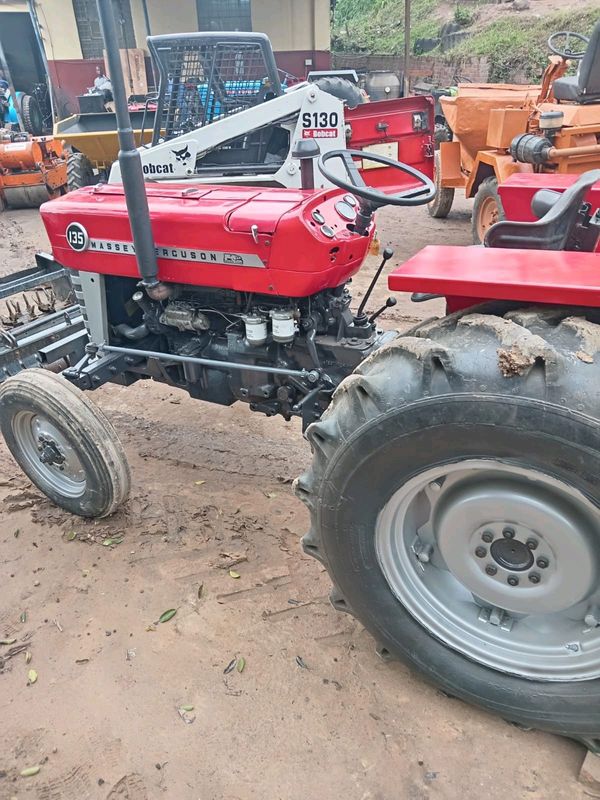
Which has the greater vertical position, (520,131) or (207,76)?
(207,76)

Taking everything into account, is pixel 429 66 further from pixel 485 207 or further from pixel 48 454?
pixel 48 454

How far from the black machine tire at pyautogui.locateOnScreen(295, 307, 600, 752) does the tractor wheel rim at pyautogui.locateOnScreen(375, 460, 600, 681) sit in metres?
0.02

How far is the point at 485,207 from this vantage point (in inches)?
248

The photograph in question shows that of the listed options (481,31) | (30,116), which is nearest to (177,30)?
(30,116)

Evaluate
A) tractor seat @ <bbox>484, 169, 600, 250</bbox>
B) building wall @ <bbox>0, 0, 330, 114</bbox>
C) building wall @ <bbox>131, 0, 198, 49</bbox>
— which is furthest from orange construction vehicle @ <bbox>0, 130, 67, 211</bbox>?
building wall @ <bbox>131, 0, 198, 49</bbox>

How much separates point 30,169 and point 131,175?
8560 millimetres

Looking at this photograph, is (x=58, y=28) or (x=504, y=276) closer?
(x=504, y=276)

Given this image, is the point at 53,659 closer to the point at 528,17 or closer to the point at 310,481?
the point at 310,481

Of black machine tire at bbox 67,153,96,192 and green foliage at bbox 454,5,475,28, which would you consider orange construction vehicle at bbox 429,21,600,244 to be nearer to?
black machine tire at bbox 67,153,96,192

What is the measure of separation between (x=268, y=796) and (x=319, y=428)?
103 cm

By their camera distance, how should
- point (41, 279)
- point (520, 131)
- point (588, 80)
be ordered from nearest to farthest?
point (41, 279)
point (588, 80)
point (520, 131)

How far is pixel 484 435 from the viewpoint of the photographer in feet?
4.65

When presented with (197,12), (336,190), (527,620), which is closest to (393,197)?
(336,190)

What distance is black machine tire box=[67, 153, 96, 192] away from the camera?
29.2 feet
